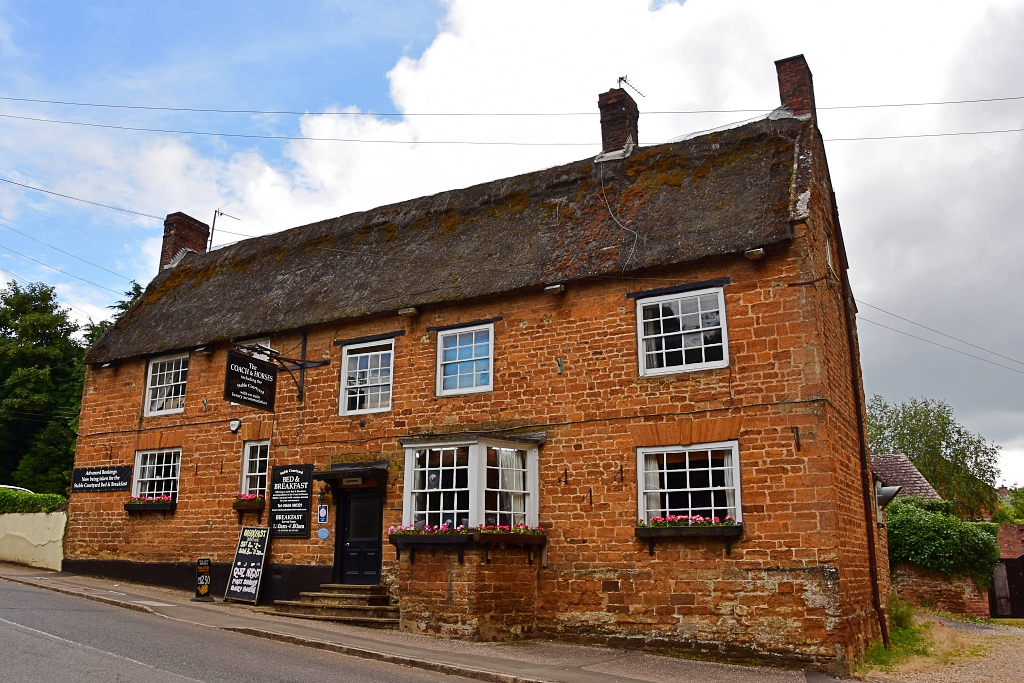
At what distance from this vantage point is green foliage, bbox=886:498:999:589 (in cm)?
2053

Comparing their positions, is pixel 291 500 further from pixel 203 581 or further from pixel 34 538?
pixel 34 538

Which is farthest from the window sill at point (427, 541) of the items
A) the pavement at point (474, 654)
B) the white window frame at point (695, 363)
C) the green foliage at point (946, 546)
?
the green foliage at point (946, 546)

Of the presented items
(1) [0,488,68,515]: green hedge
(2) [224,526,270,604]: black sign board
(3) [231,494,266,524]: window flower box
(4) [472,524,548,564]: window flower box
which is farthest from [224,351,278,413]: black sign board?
(1) [0,488,68,515]: green hedge

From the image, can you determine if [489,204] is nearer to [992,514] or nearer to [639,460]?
[639,460]

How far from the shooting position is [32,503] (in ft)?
69.6

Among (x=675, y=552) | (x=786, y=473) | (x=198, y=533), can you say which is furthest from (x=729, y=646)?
(x=198, y=533)

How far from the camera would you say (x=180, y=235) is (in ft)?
79.4

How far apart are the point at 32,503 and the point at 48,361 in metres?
19.8

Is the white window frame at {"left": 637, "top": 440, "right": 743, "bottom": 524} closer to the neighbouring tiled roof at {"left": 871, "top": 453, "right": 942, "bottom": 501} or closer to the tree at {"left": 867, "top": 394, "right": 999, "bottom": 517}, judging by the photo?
the neighbouring tiled roof at {"left": 871, "top": 453, "right": 942, "bottom": 501}

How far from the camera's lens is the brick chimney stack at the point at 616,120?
17.0 meters

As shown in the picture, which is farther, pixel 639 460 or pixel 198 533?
pixel 198 533

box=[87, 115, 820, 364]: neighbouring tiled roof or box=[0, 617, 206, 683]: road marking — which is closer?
box=[0, 617, 206, 683]: road marking

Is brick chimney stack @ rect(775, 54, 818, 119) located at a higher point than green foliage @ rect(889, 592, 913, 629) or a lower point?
higher

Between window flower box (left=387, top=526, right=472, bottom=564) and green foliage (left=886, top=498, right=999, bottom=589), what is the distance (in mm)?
14097
